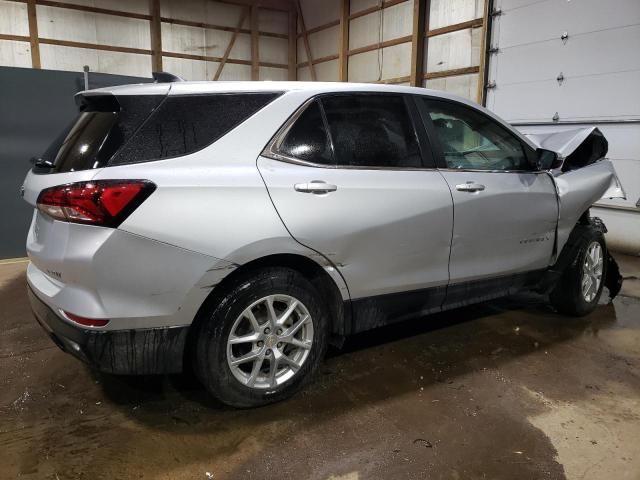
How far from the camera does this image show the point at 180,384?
2.68 metres

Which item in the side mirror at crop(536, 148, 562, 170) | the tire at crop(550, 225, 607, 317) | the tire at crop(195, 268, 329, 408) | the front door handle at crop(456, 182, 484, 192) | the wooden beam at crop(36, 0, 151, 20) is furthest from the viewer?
the wooden beam at crop(36, 0, 151, 20)

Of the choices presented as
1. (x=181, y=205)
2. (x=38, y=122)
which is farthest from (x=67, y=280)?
(x=38, y=122)

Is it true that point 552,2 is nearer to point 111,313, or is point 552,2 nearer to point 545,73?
point 545,73

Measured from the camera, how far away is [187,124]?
2.16 m

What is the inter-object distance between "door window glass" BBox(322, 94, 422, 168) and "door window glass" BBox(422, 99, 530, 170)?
0.24 m

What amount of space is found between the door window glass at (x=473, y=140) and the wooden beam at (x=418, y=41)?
7.14m

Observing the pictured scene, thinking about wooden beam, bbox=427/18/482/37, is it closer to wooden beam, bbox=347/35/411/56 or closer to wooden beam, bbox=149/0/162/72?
wooden beam, bbox=347/35/411/56

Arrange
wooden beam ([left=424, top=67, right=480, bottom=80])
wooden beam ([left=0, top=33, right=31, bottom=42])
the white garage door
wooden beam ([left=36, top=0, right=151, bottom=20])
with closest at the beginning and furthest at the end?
the white garage door → wooden beam ([left=424, top=67, right=480, bottom=80]) → wooden beam ([left=0, top=33, right=31, bottom=42]) → wooden beam ([left=36, top=0, right=151, bottom=20])

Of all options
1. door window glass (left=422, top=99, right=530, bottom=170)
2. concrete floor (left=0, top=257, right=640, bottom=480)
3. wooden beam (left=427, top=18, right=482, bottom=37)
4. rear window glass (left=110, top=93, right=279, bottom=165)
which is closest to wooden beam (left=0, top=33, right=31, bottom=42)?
wooden beam (left=427, top=18, right=482, bottom=37)

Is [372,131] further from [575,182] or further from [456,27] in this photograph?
[456,27]

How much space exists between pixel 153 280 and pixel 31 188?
0.82 metres

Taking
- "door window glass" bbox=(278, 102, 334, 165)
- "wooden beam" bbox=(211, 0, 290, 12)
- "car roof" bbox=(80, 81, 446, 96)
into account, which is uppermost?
"wooden beam" bbox=(211, 0, 290, 12)

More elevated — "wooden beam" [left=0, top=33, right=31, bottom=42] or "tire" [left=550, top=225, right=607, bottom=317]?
"wooden beam" [left=0, top=33, right=31, bottom=42]

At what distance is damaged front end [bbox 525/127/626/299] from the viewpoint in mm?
3416
